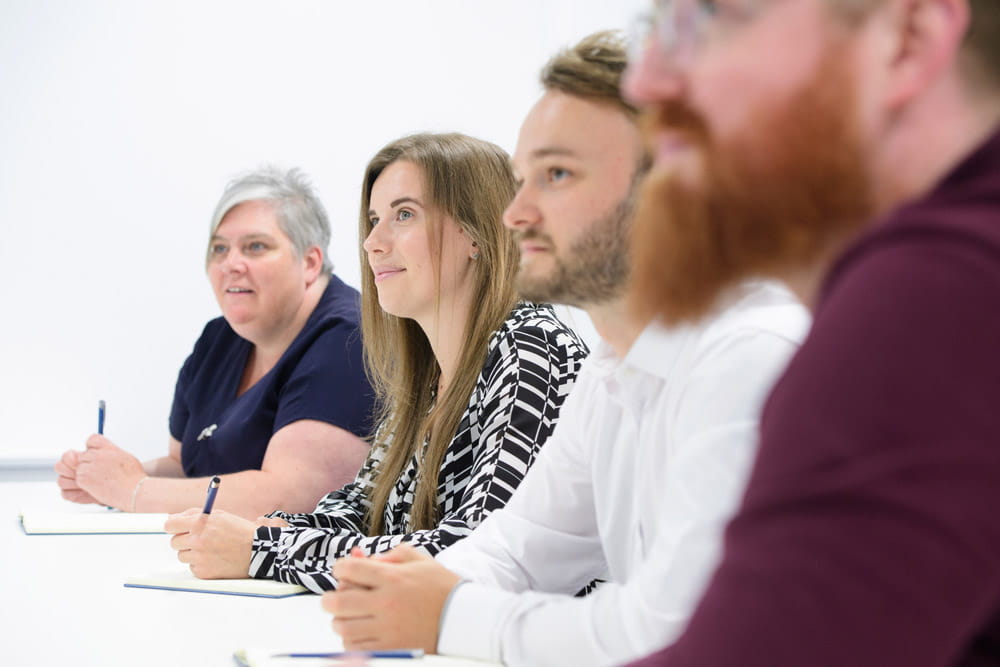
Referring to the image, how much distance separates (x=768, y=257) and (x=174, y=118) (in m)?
3.46

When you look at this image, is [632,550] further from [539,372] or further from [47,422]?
[47,422]

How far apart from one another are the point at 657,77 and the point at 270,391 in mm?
2032

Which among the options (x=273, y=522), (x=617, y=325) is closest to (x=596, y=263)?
(x=617, y=325)

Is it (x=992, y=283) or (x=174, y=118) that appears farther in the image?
(x=174, y=118)

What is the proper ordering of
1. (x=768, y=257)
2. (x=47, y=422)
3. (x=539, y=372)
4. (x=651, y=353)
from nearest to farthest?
1. (x=768, y=257)
2. (x=651, y=353)
3. (x=539, y=372)
4. (x=47, y=422)

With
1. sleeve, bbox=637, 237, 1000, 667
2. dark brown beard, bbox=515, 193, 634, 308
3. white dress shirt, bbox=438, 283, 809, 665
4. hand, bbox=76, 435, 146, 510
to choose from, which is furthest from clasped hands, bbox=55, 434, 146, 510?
sleeve, bbox=637, 237, 1000, 667

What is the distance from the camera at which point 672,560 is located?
840mm

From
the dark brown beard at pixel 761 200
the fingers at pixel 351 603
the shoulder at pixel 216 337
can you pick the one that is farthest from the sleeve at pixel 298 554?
the shoulder at pixel 216 337

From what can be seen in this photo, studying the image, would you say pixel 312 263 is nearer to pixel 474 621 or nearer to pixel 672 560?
pixel 474 621

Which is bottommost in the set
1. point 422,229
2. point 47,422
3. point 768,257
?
point 47,422

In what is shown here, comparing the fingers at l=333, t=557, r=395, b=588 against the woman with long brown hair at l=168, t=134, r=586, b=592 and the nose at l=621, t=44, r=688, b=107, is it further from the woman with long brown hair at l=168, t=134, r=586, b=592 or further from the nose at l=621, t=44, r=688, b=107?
the nose at l=621, t=44, r=688, b=107

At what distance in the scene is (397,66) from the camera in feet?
13.0

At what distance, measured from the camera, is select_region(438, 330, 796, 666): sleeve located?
32.9 inches

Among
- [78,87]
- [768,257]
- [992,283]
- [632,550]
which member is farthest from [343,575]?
[78,87]
